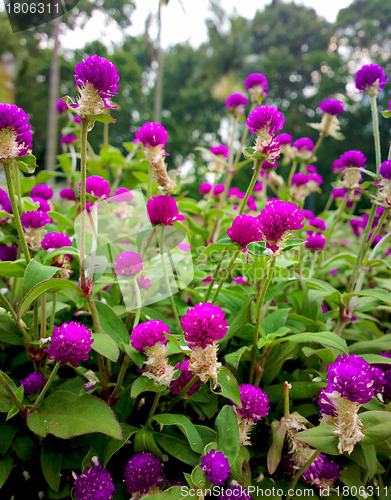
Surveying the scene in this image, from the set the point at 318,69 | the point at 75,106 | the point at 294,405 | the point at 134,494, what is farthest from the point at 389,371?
the point at 318,69

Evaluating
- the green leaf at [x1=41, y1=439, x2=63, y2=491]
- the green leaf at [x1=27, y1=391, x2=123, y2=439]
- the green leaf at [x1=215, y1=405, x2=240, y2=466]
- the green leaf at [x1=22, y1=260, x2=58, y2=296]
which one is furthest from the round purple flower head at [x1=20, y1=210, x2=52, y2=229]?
the green leaf at [x1=215, y1=405, x2=240, y2=466]

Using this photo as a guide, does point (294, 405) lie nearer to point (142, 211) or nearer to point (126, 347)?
point (126, 347)

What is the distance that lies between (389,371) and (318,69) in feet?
74.9

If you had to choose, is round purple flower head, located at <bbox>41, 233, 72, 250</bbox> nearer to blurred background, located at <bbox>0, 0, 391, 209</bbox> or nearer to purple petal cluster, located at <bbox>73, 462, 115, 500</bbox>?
purple petal cluster, located at <bbox>73, 462, 115, 500</bbox>

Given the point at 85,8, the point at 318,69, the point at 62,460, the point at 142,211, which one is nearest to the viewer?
the point at 62,460

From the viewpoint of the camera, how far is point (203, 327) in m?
0.64

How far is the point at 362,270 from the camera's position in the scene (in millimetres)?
1228

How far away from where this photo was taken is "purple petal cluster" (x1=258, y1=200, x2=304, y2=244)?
0.75m

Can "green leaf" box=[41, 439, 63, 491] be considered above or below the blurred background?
below

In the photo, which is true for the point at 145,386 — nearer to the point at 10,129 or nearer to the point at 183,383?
the point at 183,383

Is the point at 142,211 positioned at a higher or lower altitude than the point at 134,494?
higher

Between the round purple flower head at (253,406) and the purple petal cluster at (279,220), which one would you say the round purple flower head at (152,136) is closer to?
the purple petal cluster at (279,220)

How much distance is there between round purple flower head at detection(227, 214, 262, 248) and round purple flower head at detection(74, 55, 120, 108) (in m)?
0.40

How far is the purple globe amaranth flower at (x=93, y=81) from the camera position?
69cm
